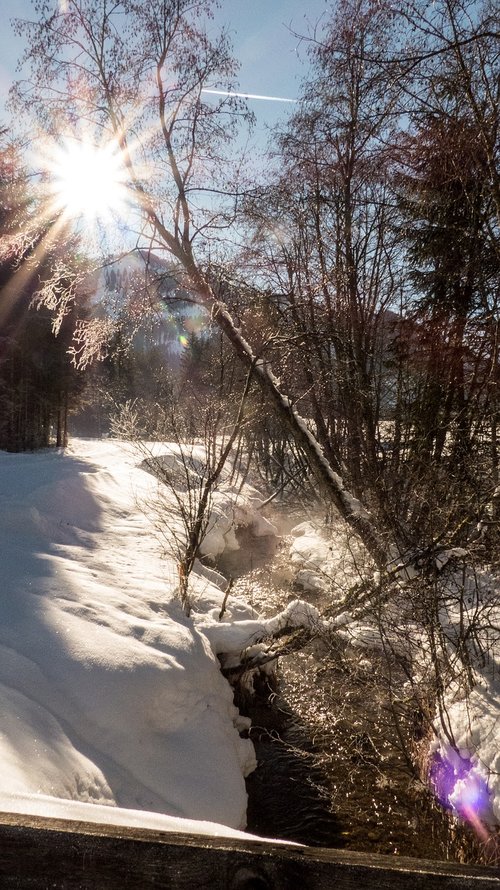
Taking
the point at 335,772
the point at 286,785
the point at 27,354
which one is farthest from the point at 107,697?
the point at 27,354

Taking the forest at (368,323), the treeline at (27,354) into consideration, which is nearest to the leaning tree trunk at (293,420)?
the forest at (368,323)

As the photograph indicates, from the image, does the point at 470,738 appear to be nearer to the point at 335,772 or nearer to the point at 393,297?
the point at 335,772

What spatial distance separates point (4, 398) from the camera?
18.0 metres

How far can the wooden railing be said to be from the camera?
3.06 feet

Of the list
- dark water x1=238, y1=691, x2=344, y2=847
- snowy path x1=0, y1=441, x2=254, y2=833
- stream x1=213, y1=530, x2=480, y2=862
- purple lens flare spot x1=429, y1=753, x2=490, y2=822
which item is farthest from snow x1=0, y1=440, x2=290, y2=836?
purple lens flare spot x1=429, y1=753, x2=490, y2=822

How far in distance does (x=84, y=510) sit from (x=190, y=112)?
24.6 feet

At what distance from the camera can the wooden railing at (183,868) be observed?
0.93 metres

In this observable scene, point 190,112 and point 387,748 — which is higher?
point 190,112

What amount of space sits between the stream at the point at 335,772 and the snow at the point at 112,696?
1.45 ft

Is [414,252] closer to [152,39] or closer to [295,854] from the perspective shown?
[152,39]

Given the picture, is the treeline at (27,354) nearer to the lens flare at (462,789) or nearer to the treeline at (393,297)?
the treeline at (393,297)

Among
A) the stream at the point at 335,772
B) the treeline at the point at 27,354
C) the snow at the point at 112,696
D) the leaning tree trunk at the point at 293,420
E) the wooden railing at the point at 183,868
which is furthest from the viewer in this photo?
the treeline at the point at 27,354

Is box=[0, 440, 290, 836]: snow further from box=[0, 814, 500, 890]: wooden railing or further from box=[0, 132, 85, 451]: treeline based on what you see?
box=[0, 132, 85, 451]: treeline

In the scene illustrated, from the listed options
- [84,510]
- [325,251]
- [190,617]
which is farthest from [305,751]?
[325,251]
